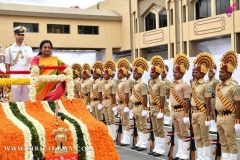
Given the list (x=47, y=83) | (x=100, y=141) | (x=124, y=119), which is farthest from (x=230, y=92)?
(x=124, y=119)

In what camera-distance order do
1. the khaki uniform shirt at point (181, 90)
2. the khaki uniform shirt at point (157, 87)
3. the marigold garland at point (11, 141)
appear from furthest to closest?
1. the khaki uniform shirt at point (157, 87)
2. the khaki uniform shirt at point (181, 90)
3. the marigold garland at point (11, 141)

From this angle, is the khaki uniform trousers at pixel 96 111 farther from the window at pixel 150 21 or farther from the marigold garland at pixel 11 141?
the window at pixel 150 21

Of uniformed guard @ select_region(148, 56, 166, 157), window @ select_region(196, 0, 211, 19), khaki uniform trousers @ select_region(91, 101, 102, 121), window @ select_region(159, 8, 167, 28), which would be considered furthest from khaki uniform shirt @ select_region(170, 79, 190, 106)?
window @ select_region(159, 8, 167, 28)

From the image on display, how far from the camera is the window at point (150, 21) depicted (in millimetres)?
28320

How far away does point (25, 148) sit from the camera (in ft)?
13.0

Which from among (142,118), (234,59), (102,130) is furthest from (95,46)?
(102,130)

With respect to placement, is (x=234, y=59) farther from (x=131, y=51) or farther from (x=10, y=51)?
(x=131, y=51)

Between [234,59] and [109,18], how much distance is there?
2457 centimetres

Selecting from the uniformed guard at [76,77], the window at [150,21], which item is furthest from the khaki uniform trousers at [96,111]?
the window at [150,21]

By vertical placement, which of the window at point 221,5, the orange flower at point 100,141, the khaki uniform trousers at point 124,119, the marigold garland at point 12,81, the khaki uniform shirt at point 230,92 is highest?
the window at point 221,5

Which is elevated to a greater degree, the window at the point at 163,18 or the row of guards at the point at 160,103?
the window at the point at 163,18

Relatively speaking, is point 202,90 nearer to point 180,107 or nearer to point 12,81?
point 180,107

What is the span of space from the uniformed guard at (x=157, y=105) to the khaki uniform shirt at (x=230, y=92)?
73.3 inches

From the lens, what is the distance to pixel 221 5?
71.6ft
